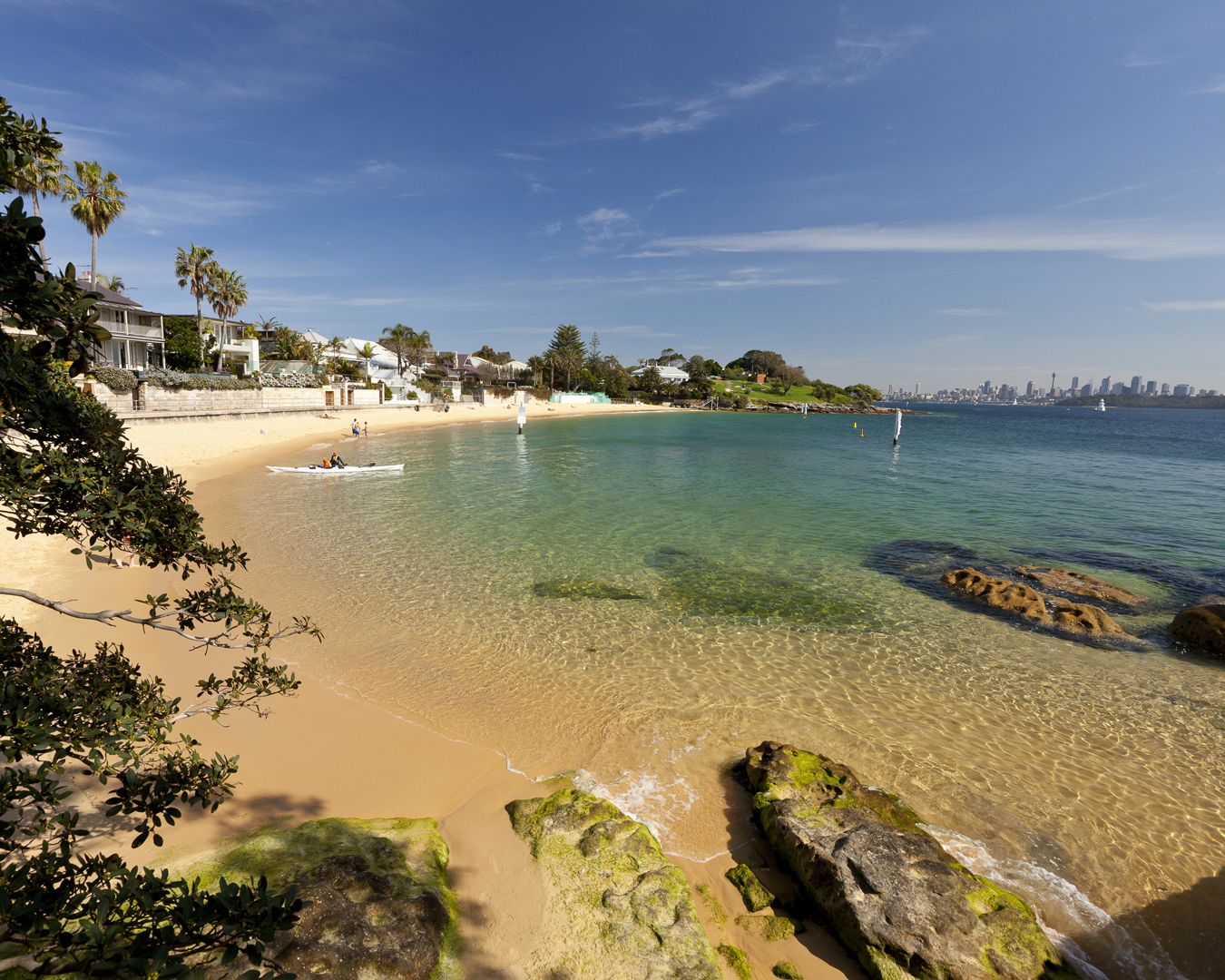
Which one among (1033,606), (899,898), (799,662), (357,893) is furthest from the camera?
(1033,606)

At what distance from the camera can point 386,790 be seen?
653cm

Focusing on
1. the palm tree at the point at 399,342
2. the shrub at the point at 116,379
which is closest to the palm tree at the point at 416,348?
the palm tree at the point at 399,342

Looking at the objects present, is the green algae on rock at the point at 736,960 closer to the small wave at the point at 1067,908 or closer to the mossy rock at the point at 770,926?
the mossy rock at the point at 770,926

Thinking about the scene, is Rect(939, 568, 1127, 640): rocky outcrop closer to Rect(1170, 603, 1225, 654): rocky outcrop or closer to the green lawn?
Rect(1170, 603, 1225, 654): rocky outcrop

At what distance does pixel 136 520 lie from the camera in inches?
125

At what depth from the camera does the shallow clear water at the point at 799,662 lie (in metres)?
6.46

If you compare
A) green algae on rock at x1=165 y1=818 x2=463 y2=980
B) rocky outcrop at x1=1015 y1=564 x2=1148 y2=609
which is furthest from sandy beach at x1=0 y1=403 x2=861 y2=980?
rocky outcrop at x1=1015 y1=564 x2=1148 y2=609

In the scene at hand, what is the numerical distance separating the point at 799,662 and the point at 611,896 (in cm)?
658

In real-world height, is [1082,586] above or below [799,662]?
above

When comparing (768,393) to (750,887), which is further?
(768,393)

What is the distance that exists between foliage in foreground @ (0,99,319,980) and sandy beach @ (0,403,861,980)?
7.42ft

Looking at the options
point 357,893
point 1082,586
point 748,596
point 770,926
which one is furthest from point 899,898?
point 1082,586

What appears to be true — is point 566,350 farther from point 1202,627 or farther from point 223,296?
point 1202,627

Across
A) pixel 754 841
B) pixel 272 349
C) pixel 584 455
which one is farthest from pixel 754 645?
pixel 272 349
